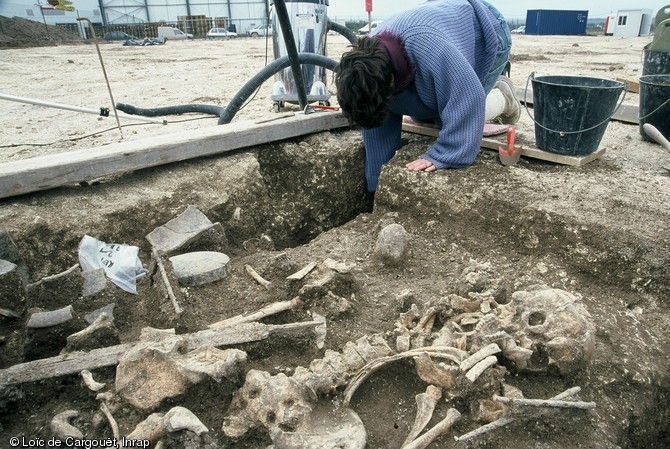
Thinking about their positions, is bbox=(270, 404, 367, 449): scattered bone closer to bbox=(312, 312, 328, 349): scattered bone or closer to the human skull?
bbox=(312, 312, 328, 349): scattered bone

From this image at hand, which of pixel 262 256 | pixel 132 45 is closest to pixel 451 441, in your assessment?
pixel 262 256

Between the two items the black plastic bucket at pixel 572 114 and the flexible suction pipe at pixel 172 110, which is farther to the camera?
the flexible suction pipe at pixel 172 110

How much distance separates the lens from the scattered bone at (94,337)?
204 centimetres

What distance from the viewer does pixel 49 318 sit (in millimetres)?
2205

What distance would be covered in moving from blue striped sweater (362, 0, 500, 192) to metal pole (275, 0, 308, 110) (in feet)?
2.58

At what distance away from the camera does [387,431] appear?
186 centimetres

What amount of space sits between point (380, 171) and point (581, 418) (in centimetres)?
238

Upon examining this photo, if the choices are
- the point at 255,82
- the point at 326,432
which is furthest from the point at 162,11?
the point at 326,432

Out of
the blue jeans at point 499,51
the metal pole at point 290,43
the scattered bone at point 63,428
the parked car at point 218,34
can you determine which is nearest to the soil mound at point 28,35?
the parked car at point 218,34

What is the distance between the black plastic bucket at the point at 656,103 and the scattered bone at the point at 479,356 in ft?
9.69

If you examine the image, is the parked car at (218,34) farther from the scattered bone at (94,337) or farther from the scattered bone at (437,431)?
the scattered bone at (437,431)

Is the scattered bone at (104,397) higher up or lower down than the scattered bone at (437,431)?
higher up

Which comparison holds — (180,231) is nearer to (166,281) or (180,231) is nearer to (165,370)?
(166,281)

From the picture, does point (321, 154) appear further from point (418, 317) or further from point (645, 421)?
point (645, 421)
